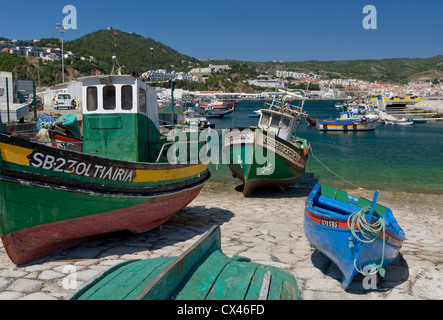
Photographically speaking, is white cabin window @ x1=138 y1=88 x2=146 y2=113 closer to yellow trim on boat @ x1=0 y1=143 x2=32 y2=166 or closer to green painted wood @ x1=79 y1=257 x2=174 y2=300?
yellow trim on boat @ x1=0 y1=143 x2=32 y2=166

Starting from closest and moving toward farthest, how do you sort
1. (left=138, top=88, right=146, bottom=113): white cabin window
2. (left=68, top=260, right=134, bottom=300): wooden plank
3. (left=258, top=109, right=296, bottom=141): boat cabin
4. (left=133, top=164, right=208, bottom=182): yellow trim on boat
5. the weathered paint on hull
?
(left=68, top=260, right=134, bottom=300): wooden plank
the weathered paint on hull
(left=133, top=164, right=208, bottom=182): yellow trim on boat
(left=138, top=88, right=146, bottom=113): white cabin window
(left=258, top=109, right=296, bottom=141): boat cabin

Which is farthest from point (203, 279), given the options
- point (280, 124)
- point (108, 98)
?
point (280, 124)

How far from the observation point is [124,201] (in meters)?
7.19

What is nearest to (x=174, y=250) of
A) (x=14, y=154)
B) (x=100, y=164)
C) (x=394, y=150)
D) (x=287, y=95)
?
(x=100, y=164)

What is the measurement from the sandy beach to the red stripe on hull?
20 centimetres

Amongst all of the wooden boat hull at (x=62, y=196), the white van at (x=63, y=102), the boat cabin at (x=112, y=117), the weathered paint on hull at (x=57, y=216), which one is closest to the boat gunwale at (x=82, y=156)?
the wooden boat hull at (x=62, y=196)

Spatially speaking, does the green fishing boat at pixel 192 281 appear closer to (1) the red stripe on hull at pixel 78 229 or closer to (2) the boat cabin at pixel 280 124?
(1) the red stripe on hull at pixel 78 229

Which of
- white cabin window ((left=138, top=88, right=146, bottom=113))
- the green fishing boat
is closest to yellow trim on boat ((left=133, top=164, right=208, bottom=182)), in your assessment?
white cabin window ((left=138, top=88, right=146, bottom=113))

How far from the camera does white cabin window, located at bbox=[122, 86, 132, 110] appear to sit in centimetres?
835

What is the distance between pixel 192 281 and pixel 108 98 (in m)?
5.79

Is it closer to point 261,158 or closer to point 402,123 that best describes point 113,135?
point 261,158

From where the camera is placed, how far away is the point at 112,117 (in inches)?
328

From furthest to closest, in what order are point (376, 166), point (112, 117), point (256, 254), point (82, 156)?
point (376, 166) → point (112, 117) → point (256, 254) → point (82, 156)
